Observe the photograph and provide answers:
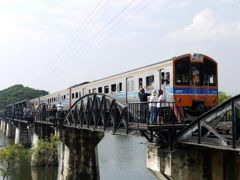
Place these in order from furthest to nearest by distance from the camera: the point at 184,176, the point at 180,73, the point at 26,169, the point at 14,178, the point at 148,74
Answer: the point at 26,169 < the point at 14,178 < the point at 148,74 < the point at 180,73 < the point at 184,176

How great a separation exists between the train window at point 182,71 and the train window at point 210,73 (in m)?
1.27

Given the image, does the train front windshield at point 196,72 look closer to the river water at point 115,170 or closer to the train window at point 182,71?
the train window at point 182,71

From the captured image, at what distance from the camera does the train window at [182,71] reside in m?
21.8

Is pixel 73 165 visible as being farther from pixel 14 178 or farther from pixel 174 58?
pixel 174 58

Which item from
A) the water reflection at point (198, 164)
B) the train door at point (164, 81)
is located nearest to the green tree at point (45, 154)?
the train door at point (164, 81)

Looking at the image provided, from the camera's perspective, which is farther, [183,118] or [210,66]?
[210,66]

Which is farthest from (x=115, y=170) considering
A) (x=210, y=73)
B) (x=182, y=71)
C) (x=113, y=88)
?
(x=182, y=71)

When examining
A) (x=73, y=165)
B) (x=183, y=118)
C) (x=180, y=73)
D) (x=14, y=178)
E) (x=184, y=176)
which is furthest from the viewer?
(x=14, y=178)

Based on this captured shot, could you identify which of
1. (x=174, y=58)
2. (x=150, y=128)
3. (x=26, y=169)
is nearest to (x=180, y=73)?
(x=174, y=58)

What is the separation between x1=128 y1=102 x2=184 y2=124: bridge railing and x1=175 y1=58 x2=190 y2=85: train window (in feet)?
4.78

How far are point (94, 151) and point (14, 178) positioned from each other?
48.2ft

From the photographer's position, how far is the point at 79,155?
41.5 m

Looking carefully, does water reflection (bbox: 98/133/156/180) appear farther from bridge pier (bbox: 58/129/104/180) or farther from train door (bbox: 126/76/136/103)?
train door (bbox: 126/76/136/103)

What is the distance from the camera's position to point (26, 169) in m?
56.9
